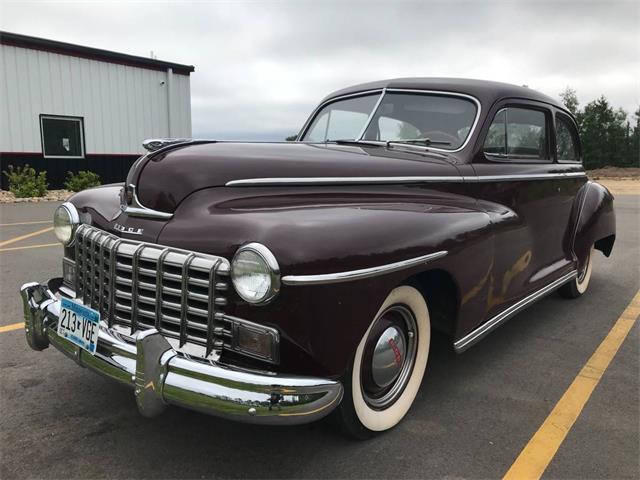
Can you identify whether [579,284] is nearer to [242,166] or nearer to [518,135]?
[518,135]

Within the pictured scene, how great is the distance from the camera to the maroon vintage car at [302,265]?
1918 mm

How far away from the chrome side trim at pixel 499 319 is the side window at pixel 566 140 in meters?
1.06

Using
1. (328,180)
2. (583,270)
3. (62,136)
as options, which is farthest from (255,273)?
(62,136)

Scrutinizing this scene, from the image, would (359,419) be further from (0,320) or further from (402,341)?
(0,320)

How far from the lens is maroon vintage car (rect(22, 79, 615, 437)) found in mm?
1918

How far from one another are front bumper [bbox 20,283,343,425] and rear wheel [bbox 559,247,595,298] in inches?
137

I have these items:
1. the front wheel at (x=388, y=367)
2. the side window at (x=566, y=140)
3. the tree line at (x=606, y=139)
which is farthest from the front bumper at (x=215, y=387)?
the tree line at (x=606, y=139)

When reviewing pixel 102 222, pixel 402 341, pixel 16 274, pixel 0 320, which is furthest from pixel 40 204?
pixel 402 341

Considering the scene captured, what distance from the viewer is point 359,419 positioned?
7.41 feet

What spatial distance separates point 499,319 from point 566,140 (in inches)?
90.3

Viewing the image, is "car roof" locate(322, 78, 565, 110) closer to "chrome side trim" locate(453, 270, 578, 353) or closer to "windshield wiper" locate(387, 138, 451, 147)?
"windshield wiper" locate(387, 138, 451, 147)

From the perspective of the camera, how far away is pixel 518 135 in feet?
12.3

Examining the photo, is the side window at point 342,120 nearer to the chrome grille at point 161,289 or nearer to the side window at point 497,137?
the side window at point 497,137

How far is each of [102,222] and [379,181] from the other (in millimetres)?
1412
